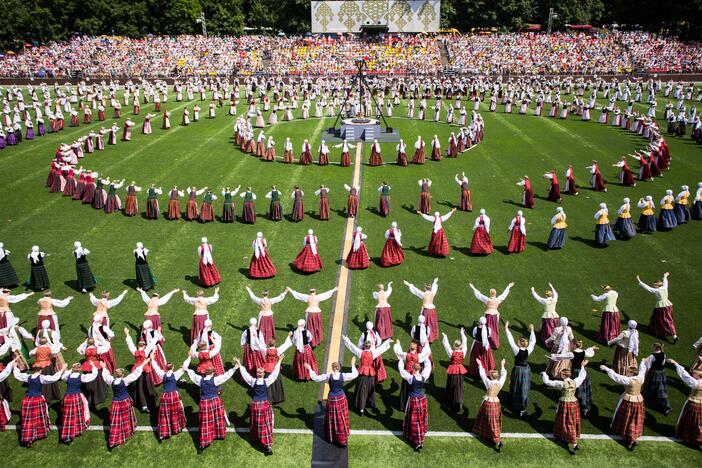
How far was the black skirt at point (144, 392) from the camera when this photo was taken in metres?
9.54

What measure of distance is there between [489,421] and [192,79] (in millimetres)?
49105

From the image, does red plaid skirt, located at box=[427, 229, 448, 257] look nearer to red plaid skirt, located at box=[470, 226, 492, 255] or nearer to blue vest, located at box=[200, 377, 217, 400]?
red plaid skirt, located at box=[470, 226, 492, 255]

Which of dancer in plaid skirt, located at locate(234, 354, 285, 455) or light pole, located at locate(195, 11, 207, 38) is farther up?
light pole, located at locate(195, 11, 207, 38)

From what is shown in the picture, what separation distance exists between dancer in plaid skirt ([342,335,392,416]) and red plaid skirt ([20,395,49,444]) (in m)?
4.96

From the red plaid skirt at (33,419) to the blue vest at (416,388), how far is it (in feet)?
19.2

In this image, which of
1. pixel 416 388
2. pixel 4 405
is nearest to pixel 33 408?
pixel 4 405

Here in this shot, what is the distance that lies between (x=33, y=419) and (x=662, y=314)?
A: 11.9 meters

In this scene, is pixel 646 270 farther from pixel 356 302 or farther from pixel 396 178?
pixel 396 178

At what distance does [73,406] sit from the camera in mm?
8820

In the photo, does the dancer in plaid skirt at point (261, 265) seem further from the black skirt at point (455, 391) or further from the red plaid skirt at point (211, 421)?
the black skirt at point (455, 391)

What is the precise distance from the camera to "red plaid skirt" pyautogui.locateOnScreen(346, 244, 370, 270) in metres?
15.0

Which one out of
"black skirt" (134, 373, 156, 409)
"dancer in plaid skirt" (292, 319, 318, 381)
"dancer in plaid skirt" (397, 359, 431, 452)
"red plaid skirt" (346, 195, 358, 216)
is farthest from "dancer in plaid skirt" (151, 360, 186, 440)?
"red plaid skirt" (346, 195, 358, 216)

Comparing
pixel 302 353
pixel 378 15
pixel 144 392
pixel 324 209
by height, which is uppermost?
pixel 378 15

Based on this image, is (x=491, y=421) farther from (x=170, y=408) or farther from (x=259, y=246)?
(x=259, y=246)
